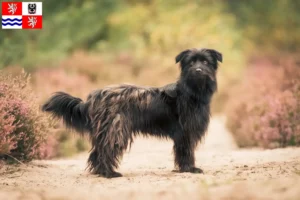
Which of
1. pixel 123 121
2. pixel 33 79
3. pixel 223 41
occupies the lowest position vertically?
pixel 123 121

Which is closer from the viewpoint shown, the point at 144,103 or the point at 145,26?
the point at 144,103

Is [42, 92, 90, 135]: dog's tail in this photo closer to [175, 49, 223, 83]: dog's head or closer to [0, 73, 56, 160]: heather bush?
A: [0, 73, 56, 160]: heather bush

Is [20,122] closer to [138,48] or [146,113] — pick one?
[146,113]

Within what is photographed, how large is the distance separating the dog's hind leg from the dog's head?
135cm

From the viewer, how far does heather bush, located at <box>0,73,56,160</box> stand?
32.1 feet

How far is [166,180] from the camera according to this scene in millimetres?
8633

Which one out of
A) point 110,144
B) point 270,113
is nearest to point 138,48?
point 270,113

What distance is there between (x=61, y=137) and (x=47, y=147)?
215 centimetres

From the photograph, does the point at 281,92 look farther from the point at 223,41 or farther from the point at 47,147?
the point at 223,41

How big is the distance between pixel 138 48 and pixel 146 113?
23.1 m

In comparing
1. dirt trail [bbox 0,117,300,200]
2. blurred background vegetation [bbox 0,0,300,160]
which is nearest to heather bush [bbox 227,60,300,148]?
blurred background vegetation [bbox 0,0,300,160]

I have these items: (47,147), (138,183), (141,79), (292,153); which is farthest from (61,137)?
(141,79)

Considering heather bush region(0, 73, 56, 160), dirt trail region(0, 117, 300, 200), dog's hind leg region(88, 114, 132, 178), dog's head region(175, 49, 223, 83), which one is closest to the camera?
dirt trail region(0, 117, 300, 200)

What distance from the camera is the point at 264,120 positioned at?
14.6m
